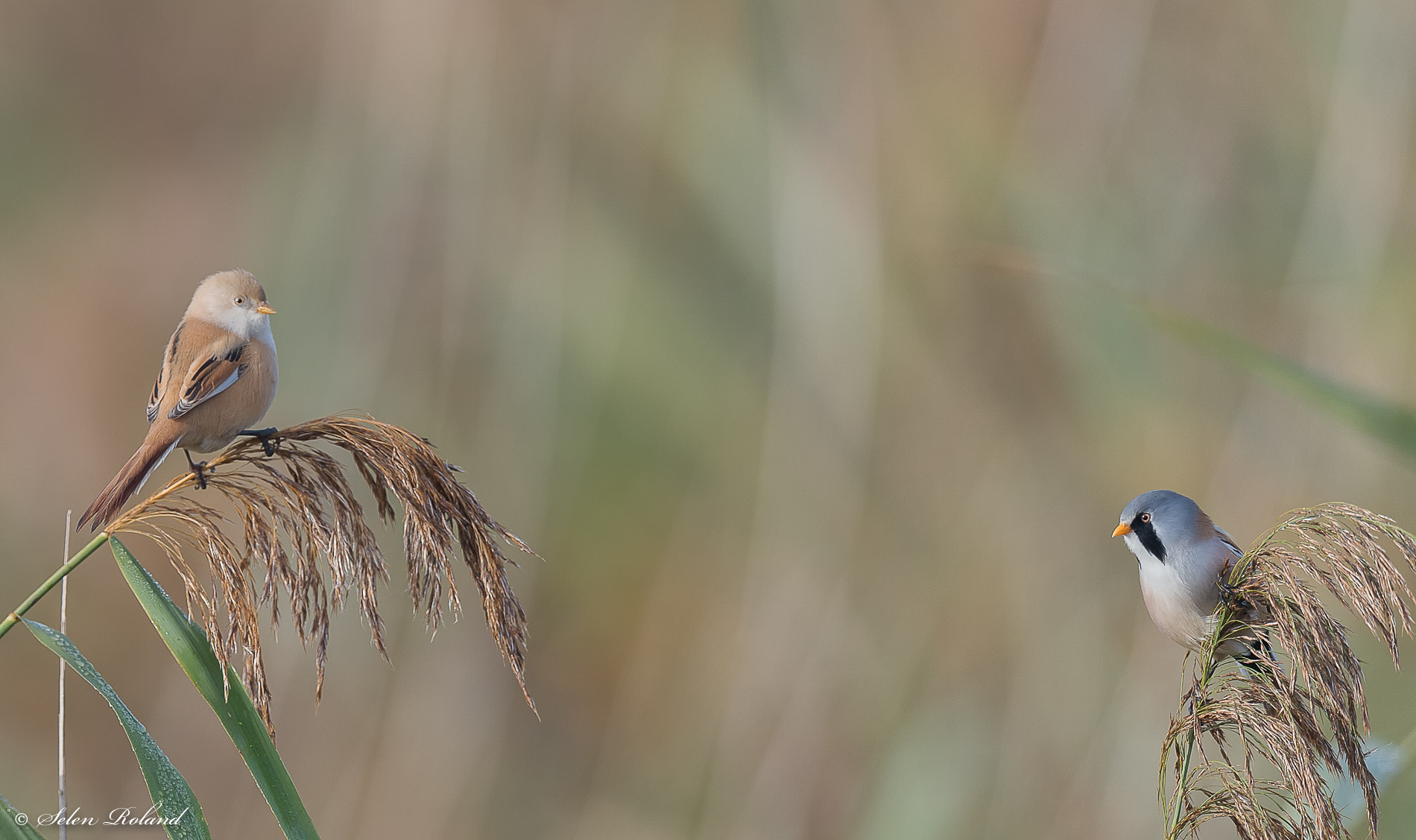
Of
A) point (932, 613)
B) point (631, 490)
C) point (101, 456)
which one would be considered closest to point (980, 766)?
point (932, 613)

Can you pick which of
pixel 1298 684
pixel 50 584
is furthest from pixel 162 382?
pixel 1298 684

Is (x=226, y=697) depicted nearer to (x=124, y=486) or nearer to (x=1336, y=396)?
(x=124, y=486)

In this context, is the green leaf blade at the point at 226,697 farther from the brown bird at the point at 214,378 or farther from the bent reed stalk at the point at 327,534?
the brown bird at the point at 214,378

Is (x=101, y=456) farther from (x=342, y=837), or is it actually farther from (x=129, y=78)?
(x=342, y=837)

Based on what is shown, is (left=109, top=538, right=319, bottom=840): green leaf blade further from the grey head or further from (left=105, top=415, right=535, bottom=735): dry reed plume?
the grey head

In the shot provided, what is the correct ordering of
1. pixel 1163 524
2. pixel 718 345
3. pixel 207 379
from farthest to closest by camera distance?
pixel 718 345
pixel 207 379
pixel 1163 524
